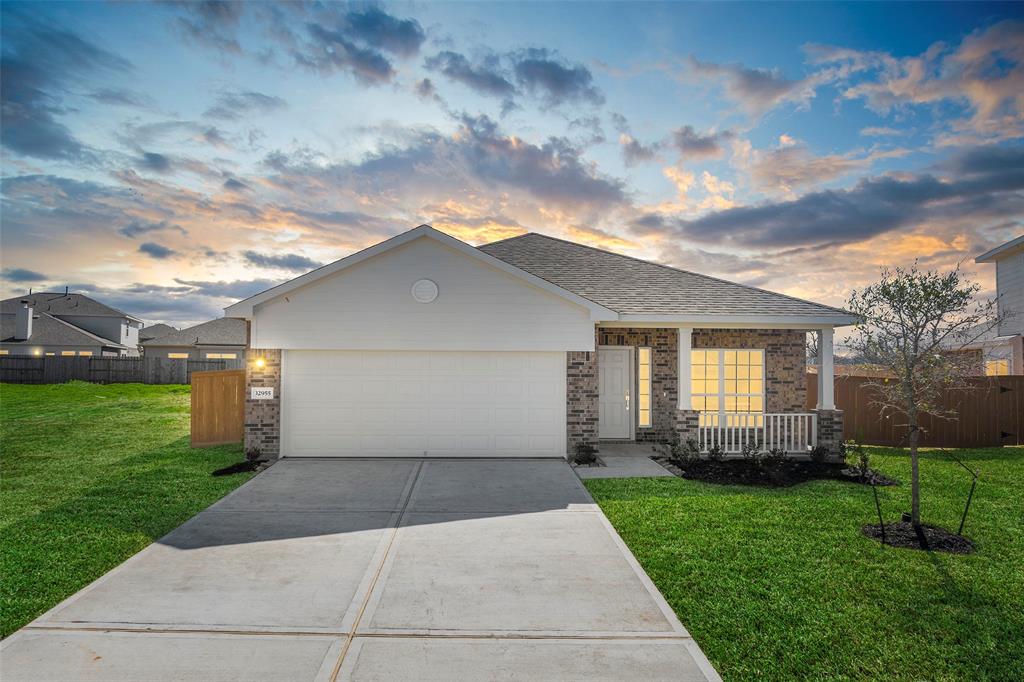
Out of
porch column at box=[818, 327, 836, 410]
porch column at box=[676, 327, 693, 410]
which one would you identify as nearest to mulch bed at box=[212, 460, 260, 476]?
porch column at box=[676, 327, 693, 410]

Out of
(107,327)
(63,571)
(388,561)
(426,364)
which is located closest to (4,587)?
(63,571)

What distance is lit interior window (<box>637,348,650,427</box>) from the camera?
1267 cm

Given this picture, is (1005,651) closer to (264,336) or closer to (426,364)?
(426,364)

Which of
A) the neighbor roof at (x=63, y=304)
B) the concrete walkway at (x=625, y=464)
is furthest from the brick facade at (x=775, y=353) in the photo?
the neighbor roof at (x=63, y=304)

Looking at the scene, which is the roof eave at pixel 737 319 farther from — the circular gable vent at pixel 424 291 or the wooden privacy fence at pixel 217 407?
the wooden privacy fence at pixel 217 407

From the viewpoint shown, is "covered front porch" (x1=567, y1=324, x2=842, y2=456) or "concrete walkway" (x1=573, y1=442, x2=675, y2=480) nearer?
"concrete walkway" (x1=573, y1=442, x2=675, y2=480)

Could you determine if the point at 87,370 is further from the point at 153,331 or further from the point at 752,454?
the point at 752,454

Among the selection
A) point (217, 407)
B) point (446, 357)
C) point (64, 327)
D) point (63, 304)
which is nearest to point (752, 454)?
point (446, 357)

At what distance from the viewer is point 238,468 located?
32.3 ft

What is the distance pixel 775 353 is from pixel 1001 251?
12469 mm

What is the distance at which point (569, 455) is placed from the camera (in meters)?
10.9

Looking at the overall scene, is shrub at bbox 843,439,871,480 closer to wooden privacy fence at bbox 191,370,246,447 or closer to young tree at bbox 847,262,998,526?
young tree at bbox 847,262,998,526

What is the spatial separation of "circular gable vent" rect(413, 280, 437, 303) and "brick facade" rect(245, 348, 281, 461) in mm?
3129

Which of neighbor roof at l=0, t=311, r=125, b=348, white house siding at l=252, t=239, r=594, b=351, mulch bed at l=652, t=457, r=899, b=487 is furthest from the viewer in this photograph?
neighbor roof at l=0, t=311, r=125, b=348
